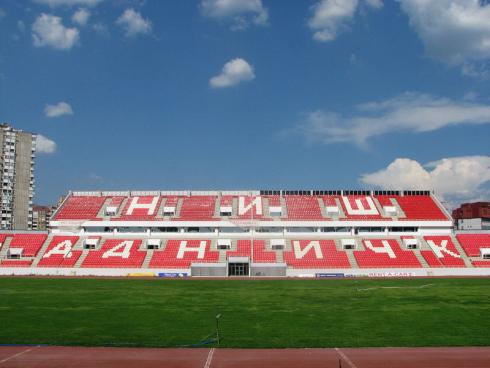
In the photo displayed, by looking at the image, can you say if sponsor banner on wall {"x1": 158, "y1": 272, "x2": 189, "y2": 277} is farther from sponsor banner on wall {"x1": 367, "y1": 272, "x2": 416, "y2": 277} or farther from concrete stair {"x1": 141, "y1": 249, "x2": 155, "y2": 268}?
sponsor banner on wall {"x1": 367, "y1": 272, "x2": 416, "y2": 277}

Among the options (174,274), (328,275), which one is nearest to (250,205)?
(174,274)

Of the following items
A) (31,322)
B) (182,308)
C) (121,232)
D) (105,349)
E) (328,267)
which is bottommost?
(105,349)

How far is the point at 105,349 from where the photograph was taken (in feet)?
62.1

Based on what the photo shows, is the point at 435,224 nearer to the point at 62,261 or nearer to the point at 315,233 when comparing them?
the point at 315,233

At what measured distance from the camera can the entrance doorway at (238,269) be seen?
7256 cm

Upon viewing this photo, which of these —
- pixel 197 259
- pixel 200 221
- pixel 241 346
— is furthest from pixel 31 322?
pixel 200 221

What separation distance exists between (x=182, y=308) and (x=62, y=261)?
49.4m

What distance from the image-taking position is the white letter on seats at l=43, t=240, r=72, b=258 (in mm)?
76312

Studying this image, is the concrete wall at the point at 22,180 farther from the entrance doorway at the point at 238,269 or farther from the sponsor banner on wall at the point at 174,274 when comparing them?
the entrance doorway at the point at 238,269

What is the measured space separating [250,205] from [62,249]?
34.7 m

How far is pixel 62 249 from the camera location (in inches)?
3078

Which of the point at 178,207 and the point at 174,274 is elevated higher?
the point at 178,207

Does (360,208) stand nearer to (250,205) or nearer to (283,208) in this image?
(283,208)

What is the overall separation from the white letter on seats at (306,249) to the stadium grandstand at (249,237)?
0.55ft
